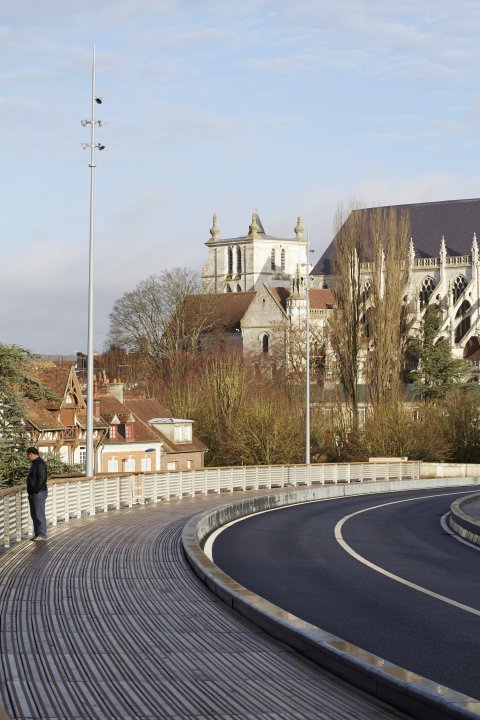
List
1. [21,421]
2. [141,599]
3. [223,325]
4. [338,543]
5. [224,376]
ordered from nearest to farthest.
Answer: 1. [141,599]
2. [338,543]
3. [21,421]
4. [224,376]
5. [223,325]

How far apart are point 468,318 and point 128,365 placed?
41.9 meters

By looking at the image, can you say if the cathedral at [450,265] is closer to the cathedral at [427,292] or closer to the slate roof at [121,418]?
the cathedral at [427,292]

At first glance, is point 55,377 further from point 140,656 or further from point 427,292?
point 427,292

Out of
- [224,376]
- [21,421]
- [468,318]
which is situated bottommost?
[21,421]

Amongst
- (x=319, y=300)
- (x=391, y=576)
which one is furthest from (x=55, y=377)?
(x=319, y=300)

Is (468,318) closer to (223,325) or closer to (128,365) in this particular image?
(223,325)

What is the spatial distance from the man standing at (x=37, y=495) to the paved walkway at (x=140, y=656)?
278 cm

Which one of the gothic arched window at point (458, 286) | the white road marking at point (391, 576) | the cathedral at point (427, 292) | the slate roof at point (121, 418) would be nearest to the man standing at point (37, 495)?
the white road marking at point (391, 576)

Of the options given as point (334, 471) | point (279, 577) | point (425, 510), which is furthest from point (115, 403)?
point (279, 577)

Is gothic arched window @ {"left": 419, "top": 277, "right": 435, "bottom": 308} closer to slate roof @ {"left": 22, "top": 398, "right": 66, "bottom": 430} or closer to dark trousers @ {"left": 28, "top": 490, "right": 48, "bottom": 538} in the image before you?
slate roof @ {"left": 22, "top": 398, "right": 66, "bottom": 430}

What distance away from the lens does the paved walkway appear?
8578 mm

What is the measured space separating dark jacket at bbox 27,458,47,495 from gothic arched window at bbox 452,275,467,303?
124889mm

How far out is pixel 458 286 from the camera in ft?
468

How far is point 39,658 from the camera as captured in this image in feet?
33.0
